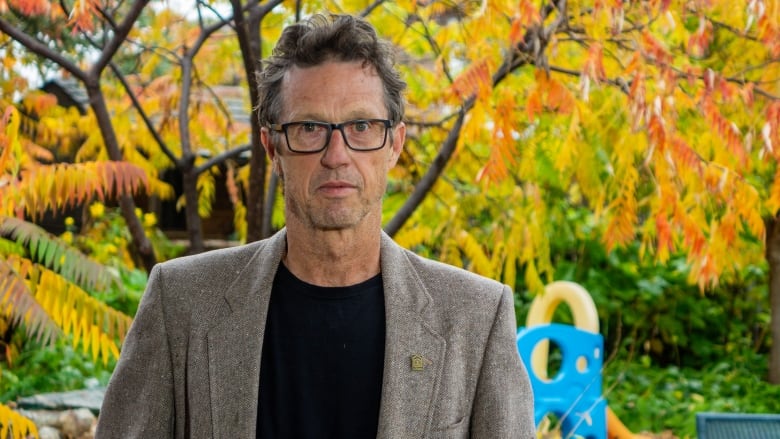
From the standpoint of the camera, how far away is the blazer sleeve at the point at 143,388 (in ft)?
6.21

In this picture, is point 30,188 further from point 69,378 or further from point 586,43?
point 69,378

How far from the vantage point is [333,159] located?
192 cm

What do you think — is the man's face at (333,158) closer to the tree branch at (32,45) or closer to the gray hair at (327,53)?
the gray hair at (327,53)

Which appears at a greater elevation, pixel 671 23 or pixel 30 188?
pixel 671 23

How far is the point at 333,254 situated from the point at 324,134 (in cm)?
23

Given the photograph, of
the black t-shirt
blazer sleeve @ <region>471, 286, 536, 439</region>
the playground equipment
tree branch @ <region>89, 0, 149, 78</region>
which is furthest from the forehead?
the playground equipment

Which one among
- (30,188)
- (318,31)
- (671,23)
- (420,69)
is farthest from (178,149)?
(318,31)

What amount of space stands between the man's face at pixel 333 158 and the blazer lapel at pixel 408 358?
0.52 ft

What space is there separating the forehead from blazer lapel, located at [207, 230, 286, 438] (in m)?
0.30

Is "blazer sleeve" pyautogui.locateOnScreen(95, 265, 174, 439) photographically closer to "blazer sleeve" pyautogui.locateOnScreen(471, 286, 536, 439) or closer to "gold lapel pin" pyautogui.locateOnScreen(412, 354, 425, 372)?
"gold lapel pin" pyautogui.locateOnScreen(412, 354, 425, 372)

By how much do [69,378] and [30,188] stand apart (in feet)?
14.8

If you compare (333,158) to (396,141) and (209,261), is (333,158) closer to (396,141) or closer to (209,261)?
(396,141)

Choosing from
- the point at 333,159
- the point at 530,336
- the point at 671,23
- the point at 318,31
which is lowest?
the point at 530,336

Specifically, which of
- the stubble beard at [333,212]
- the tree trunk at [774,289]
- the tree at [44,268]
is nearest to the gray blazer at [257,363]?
the stubble beard at [333,212]
